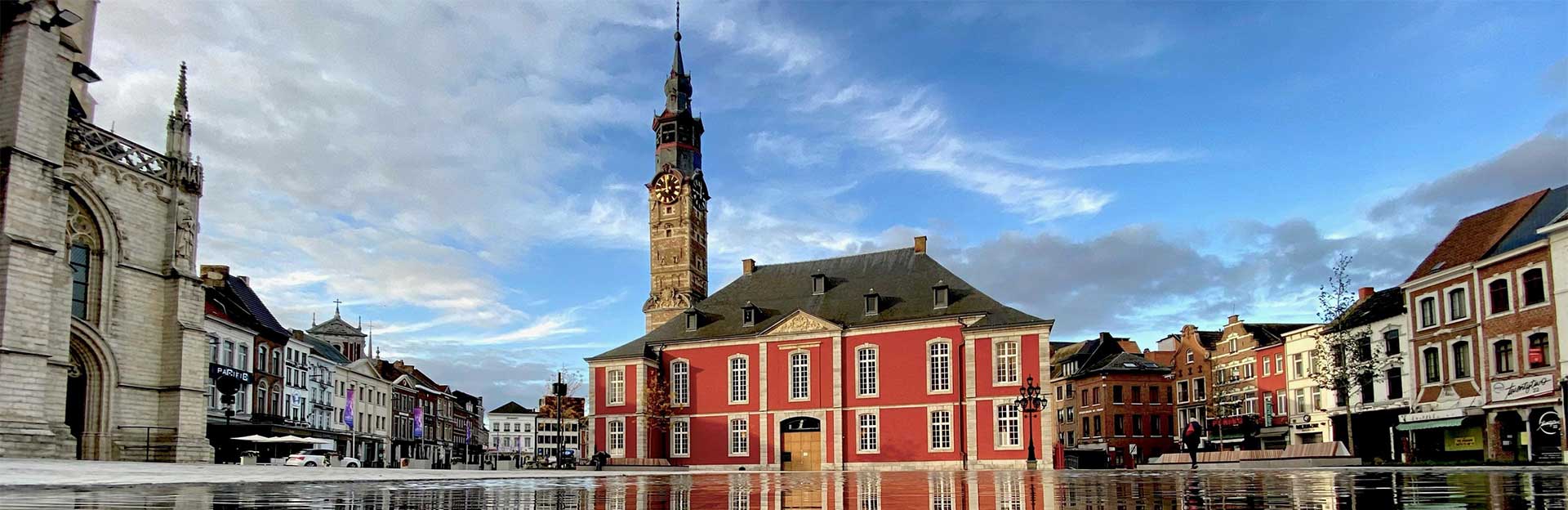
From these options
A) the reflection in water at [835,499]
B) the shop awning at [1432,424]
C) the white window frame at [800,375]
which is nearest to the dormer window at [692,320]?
the white window frame at [800,375]

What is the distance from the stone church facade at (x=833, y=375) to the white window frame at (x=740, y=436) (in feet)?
0.29

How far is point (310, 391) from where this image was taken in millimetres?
63312

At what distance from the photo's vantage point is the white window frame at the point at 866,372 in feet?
179

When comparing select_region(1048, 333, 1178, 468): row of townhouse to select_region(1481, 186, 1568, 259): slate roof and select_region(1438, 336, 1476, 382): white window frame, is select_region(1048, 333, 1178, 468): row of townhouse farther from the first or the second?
select_region(1481, 186, 1568, 259): slate roof

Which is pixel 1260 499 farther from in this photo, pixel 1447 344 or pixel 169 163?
pixel 1447 344

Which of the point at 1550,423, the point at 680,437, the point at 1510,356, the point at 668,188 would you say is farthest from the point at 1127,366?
the point at 1550,423

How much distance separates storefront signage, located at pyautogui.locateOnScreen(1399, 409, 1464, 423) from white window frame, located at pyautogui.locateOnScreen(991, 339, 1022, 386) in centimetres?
1531

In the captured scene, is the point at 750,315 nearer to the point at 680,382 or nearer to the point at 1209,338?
the point at 680,382

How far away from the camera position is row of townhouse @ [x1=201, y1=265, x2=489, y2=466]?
49.2 m

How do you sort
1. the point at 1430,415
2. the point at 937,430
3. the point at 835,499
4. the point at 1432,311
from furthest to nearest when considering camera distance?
the point at 937,430, the point at 1432,311, the point at 1430,415, the point at 835,499

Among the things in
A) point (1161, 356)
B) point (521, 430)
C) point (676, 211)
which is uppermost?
point (676, 211)

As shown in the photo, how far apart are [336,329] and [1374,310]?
232 feet

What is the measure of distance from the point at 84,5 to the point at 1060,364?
67939 millimetres

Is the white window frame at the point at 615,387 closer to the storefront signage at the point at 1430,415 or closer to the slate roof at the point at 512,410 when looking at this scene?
the storefront signage at the point at 1430,415
